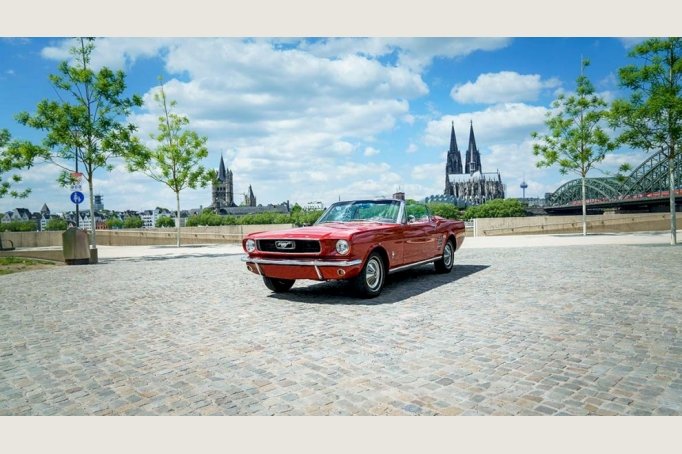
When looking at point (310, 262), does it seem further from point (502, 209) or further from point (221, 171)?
point (221, 171)

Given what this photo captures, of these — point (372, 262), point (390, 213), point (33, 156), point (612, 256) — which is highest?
point (33, 156)

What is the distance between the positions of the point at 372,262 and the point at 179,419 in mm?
4116

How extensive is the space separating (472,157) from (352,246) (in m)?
152

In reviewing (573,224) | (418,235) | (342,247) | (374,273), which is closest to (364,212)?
(418,235)

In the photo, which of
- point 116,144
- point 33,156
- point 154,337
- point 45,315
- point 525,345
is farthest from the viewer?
point 116,144

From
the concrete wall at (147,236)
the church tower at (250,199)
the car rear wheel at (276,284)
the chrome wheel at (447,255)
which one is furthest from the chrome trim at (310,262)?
the church tower at (250,199)

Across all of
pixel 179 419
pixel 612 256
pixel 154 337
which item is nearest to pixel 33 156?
pixel 154 337

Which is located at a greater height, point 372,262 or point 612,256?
point 372,262

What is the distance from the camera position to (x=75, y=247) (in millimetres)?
13875

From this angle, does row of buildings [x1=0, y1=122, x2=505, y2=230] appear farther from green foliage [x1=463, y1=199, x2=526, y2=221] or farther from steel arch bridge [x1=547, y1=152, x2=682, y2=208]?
green foliage [x1=463, y1=199, x2=526, y2=221]

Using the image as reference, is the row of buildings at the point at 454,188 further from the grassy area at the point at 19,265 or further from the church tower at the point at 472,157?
the grassy area at the point at 19,265

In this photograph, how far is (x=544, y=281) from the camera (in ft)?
25.1

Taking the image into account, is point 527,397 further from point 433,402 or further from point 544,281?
point 544,281

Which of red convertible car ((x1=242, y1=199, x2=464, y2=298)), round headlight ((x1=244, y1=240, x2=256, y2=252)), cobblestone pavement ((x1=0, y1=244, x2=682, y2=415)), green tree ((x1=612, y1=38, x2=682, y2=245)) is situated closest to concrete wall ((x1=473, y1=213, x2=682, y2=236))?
green tree ((x1=612, y1=38, x2=682, y2=245))
